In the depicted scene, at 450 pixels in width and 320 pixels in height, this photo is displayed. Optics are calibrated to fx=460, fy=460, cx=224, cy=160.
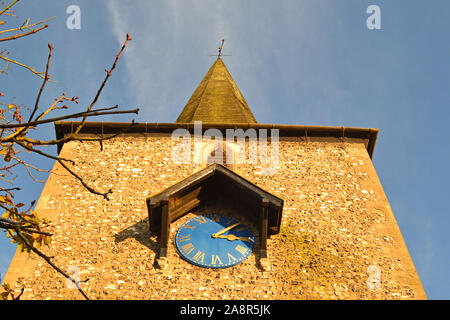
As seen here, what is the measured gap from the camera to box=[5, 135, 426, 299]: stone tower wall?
8.14 meters

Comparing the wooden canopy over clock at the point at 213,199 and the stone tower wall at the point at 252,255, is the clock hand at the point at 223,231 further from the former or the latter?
the stone tower wall at the point at 252,255

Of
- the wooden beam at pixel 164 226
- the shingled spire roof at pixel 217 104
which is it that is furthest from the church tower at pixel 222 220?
the shingled spire roof at pixel 217 104

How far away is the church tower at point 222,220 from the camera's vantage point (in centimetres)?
823

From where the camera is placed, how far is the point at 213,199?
9945 millimetres

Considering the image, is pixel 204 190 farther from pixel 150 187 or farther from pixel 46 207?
pixel 46 207

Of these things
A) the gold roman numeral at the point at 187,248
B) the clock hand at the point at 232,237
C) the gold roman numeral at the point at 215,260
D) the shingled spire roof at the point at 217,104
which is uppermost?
the shingled spire roof at the point at 217,104

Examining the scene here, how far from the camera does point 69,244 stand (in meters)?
8.92

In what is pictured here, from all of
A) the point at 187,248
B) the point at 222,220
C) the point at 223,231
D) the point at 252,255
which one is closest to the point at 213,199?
the point at 222,220

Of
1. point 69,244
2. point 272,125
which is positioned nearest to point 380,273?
point 272,125

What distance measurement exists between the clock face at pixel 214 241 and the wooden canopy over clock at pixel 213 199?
28 centimetres

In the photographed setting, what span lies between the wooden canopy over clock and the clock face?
11.2 inches

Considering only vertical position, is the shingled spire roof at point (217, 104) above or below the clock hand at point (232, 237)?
above

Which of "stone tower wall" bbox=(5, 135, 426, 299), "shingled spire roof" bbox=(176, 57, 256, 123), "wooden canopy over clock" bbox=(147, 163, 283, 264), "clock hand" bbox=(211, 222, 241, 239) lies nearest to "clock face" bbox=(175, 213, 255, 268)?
"clock hand" bbox=(211, 222, 241, 239)
